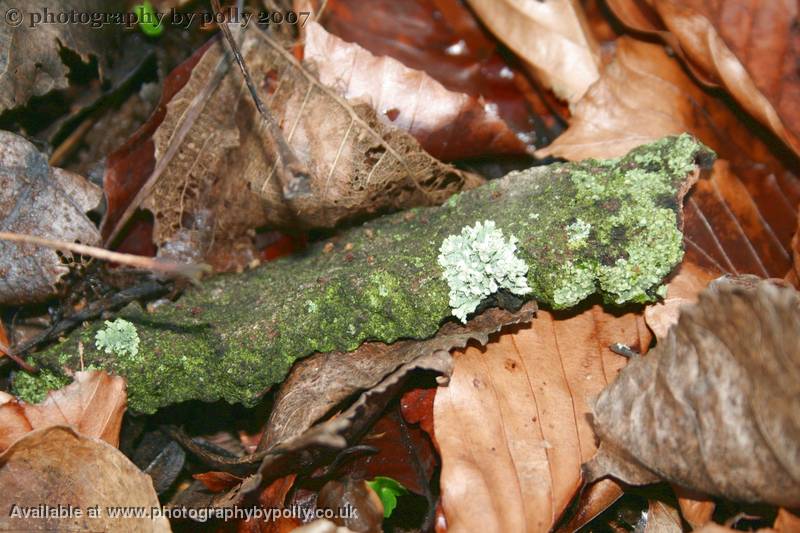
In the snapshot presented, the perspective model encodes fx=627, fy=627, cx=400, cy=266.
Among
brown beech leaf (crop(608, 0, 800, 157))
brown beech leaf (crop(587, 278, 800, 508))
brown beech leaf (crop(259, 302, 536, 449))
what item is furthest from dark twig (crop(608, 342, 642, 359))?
brown beech leaf (crop(608, 0, 800, 157))

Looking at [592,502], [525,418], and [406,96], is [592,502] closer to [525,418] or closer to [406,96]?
[525,418]

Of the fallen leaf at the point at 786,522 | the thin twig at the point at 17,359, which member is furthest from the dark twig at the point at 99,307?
the fallen leaf at the point at 786,522

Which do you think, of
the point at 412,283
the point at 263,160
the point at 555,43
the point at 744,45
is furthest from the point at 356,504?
the point at 744,45

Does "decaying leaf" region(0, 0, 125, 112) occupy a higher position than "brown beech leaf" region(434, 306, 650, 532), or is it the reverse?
"decaying leaf" region(0, 0, 125, 112)

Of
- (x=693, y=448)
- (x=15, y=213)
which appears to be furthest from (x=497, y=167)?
(x=15, y=213)

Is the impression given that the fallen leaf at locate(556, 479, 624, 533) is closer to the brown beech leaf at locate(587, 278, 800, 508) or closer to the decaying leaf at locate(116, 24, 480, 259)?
the brown beech leaf at locate(587, 278, 800, 508)

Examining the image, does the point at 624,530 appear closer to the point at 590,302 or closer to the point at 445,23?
the point at 590,302
